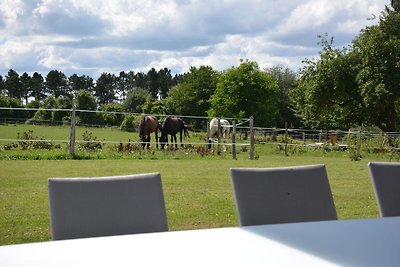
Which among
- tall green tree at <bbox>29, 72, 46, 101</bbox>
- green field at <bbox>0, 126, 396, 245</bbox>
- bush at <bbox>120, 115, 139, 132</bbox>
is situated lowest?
green field at <bbox>0, 126, 396, 245</bbox>

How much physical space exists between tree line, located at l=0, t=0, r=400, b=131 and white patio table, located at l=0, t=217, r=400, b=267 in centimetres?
1438

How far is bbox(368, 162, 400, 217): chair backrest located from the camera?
2.05 meters

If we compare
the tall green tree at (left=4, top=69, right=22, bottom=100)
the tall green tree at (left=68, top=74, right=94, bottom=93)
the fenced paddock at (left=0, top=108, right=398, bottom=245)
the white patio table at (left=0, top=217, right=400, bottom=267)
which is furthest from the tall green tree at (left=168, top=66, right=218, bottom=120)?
the white patio table at (left=0, top=217, right=400, bottom=267)

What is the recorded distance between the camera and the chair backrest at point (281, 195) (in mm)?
1821

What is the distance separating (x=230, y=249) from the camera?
134 centimetres

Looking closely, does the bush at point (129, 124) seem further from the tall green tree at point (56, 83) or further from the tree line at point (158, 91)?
the tall green tree at point (56, 83)

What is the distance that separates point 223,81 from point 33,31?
2466 cm

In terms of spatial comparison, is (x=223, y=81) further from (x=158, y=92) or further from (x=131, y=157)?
(x=131, y=157)

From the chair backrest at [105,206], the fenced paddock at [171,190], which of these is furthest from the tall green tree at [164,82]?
A: the chair backrest at [105,206]

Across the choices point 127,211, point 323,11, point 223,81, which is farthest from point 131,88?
point 127,211

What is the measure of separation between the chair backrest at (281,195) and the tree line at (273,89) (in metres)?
13.9

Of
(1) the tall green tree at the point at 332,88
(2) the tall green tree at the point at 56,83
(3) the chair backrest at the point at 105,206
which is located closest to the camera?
(3) the chair backrest at the point at 105,206

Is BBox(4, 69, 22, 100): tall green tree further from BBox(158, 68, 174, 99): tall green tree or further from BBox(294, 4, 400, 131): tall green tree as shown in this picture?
BBox(294, 4, 400, 131): tall green tree

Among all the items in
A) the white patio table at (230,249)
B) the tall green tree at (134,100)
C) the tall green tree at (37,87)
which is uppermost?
the tall green tree at (37,87)
